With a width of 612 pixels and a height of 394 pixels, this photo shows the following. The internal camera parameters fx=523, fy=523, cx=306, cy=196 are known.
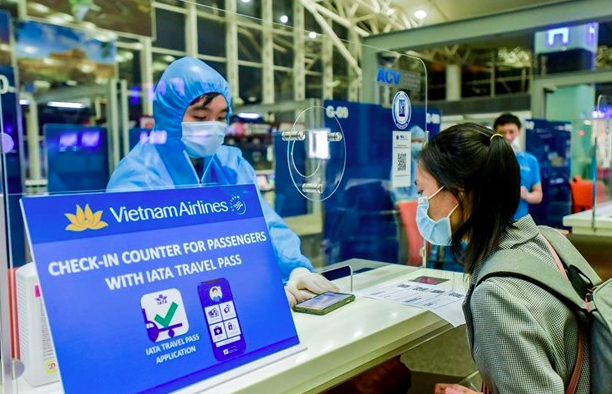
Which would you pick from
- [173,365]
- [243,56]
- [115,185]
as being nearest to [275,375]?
[173,365]

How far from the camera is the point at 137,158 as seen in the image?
1692mm

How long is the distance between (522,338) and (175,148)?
1195mm

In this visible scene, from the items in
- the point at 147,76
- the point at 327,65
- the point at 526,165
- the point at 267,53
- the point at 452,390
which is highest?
the point at 267,53

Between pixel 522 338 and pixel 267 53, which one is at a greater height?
pixel 267 53

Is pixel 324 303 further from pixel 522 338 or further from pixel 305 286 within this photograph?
pixel 522 338

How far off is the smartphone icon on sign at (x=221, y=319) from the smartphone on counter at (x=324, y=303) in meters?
0.40

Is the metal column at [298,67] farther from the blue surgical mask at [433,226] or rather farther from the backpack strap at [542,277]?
the backpack strap at [542,277]

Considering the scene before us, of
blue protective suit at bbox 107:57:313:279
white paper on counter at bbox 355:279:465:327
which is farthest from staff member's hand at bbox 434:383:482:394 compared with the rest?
blue protective suit at bbox 107:57:313:279

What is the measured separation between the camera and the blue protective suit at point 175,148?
65.1 inches

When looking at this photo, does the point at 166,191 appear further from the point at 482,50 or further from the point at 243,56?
the point at 482,50

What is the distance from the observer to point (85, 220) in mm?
929

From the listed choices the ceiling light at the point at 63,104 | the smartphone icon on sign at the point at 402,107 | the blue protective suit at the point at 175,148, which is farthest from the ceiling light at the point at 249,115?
the blue protective suit at the point at 175,148

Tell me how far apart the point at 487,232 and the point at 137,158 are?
3.61ft

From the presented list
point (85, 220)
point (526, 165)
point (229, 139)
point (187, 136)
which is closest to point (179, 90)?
point (187, 136)
